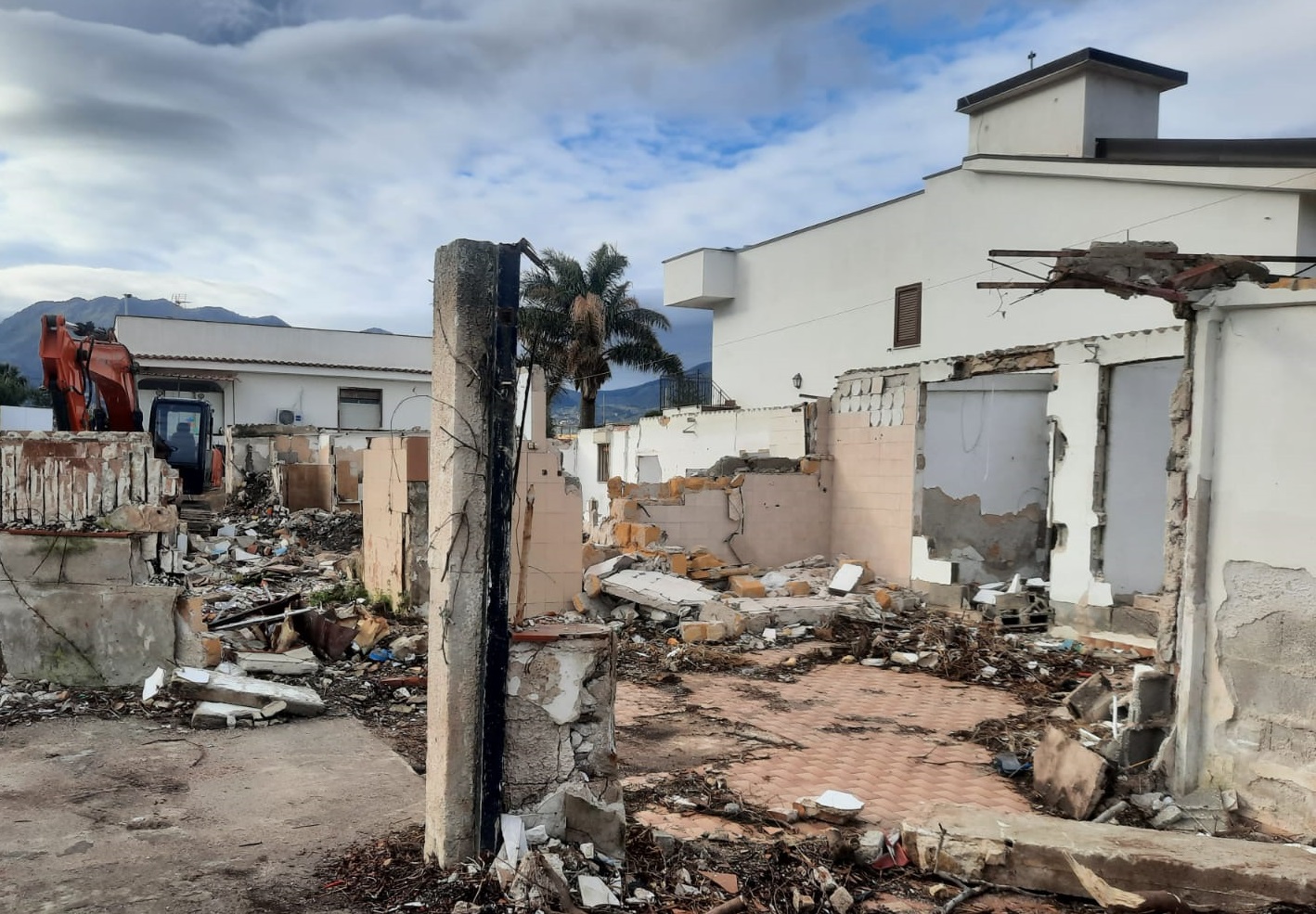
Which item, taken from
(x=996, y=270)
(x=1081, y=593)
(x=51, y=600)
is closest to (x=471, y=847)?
(x=51, y=600)

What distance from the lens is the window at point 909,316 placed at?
20750mm

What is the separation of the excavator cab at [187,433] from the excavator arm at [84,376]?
13.0ft

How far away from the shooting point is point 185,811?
182 inches

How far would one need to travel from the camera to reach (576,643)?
385 centimetres

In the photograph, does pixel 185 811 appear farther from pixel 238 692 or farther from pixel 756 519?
pixel 756 519

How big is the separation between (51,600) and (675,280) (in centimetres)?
2312

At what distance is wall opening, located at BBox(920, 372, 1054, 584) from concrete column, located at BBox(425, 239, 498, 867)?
1032cm

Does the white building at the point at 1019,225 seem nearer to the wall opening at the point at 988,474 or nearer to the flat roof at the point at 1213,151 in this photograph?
the flat roof at the point at 1213,151

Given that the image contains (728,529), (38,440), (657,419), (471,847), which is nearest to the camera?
(471,847)

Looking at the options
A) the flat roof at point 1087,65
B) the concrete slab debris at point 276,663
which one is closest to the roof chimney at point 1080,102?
the flat roof at point 1087,65

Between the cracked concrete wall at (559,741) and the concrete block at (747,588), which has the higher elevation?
the cracked concrete wall at (559,741)

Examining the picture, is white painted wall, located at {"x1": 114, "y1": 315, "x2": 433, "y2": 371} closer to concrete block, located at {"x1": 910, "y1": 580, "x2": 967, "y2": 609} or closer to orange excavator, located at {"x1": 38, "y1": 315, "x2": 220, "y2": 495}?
orange excavator, located at {"x1": 38, "y1": 315, "x2": 220, "y2": 495}

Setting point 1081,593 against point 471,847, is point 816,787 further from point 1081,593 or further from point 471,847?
point 1081,593

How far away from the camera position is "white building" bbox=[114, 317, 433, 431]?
105 ft
